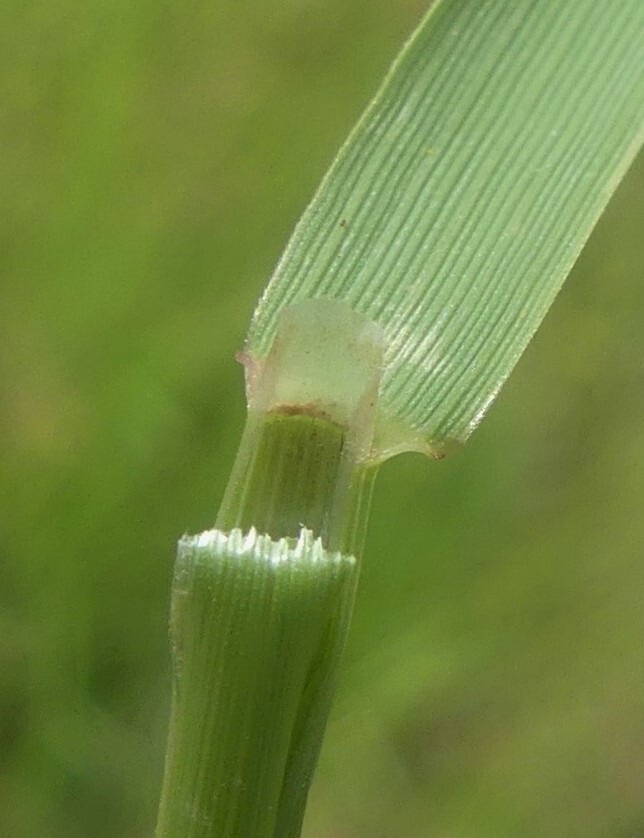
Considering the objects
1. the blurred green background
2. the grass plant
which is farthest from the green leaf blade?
the blurred green background

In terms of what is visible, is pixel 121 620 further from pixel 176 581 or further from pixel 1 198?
pixel 176 581

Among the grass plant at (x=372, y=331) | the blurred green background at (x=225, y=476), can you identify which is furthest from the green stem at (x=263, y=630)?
the blurred green background at (x=225, y=476)

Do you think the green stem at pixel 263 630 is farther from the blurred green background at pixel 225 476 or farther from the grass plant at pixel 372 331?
the blurred green background at pixel 225 476

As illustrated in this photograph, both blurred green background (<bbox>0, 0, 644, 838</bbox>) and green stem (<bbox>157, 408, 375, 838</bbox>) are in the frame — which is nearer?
green stem (<bbox>157, 408, 375, 838</bbox>)

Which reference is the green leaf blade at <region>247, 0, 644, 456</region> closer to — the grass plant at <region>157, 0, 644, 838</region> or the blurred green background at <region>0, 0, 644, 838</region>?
the grass plant at <region>157, 0, 644, 838</region>

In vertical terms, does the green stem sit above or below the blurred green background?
below

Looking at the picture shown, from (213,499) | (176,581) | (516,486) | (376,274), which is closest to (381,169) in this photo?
(376,274)
